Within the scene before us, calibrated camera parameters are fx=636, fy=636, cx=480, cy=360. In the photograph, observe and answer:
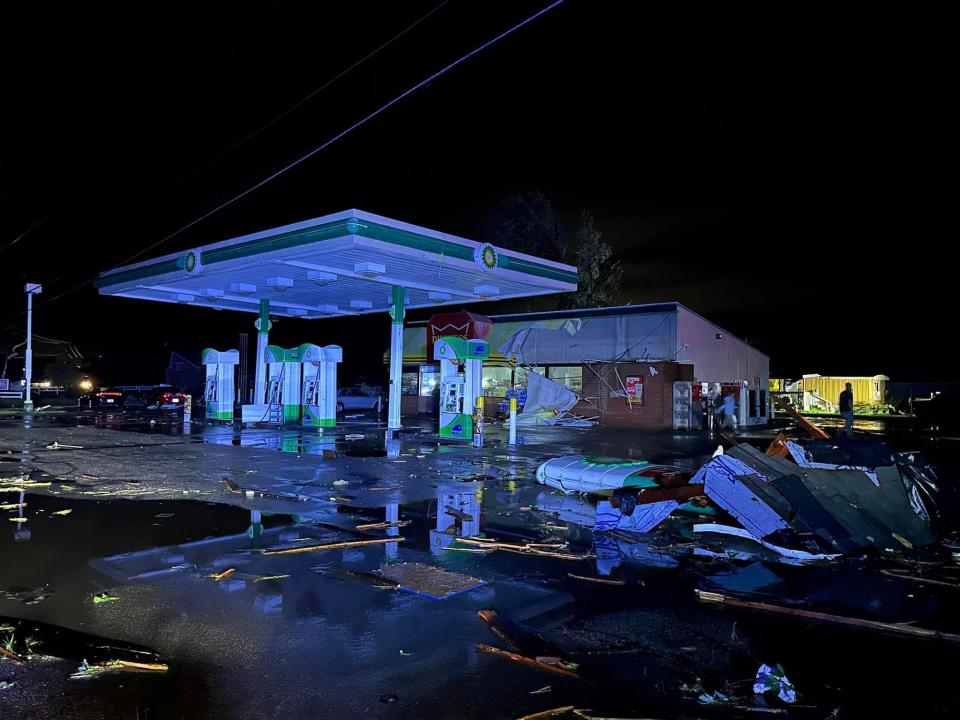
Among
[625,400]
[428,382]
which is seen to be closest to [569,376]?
[625,400]

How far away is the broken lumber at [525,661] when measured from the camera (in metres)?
4.15

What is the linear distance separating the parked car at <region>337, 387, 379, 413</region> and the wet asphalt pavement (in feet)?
77.8

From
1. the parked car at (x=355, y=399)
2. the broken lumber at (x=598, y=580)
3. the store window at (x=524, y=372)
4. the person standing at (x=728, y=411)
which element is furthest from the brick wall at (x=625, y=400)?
the broken lumber at (x=598, y=580)

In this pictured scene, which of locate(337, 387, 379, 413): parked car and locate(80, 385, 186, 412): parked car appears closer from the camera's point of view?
locate(337, 387, 379, 413): parked car

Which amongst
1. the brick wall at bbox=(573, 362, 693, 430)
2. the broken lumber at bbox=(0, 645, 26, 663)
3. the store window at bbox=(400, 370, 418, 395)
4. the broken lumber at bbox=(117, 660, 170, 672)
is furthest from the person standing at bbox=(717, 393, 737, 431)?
the broken lumber at bbox=(0, 645, 26, 663)

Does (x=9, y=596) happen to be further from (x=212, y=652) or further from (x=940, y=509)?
(x=940, y=509)

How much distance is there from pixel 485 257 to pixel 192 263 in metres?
9.87

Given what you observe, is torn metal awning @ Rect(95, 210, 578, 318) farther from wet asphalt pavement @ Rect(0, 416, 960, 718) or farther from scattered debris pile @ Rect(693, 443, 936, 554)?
scattered debris pile @ Rect(693, 443, 936, 554)

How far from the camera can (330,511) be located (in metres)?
9.14

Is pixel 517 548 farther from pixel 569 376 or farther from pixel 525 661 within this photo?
pixel 569 376

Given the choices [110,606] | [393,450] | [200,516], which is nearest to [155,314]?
[393,450]

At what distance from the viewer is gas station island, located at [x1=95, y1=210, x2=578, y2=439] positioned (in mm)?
17859

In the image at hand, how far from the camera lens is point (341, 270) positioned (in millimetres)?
20766

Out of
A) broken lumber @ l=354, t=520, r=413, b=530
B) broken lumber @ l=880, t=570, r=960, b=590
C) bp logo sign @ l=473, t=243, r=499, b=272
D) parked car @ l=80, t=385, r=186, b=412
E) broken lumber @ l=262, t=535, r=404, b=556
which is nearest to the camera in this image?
broken lumber @ l=880, t=570, r=960, b=590
